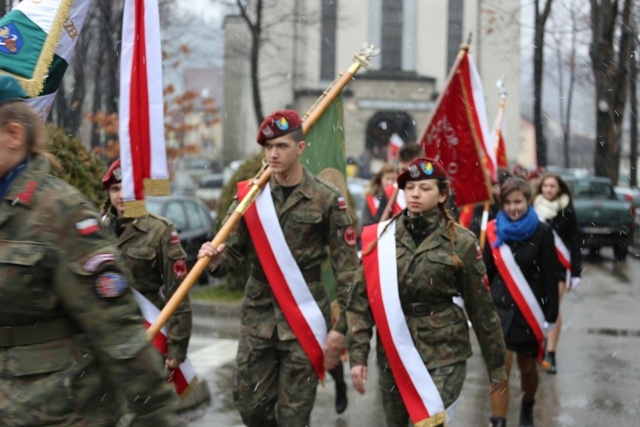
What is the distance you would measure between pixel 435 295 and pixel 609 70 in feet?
59.7

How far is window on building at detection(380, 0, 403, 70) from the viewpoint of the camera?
51062 mm

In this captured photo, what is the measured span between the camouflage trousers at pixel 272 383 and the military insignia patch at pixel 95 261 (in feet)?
9.90

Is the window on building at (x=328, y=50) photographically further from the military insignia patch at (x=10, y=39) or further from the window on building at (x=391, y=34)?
the military insignia patch at (x=10, y=39)

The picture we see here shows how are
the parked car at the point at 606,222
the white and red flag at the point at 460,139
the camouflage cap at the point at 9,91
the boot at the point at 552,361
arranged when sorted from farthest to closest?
the parked car at the point at 606,222, the boot at the point at 552,361, the white and red flag at the point at 460,139, the camouflage cap at the point at 9,91

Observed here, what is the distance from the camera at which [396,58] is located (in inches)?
2025

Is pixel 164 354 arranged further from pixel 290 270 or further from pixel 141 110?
pixel 141 110

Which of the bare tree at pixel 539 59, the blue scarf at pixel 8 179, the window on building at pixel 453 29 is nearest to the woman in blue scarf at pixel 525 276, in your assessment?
the blue scarf at pixel 8 179

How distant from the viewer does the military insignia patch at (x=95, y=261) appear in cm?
300

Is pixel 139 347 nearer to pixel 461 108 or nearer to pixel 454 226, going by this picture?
Answer: pixel 454 226

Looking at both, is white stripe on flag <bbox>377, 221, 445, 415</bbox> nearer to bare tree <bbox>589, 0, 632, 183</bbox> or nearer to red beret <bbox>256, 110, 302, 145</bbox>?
red beret <bbox>256, 110, 302, 145</bbox>

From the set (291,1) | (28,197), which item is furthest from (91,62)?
(291,1)

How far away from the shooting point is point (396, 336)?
5.49 m

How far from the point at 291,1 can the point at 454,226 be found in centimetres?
4033

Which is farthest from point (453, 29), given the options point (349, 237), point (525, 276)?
point (349, 237)
